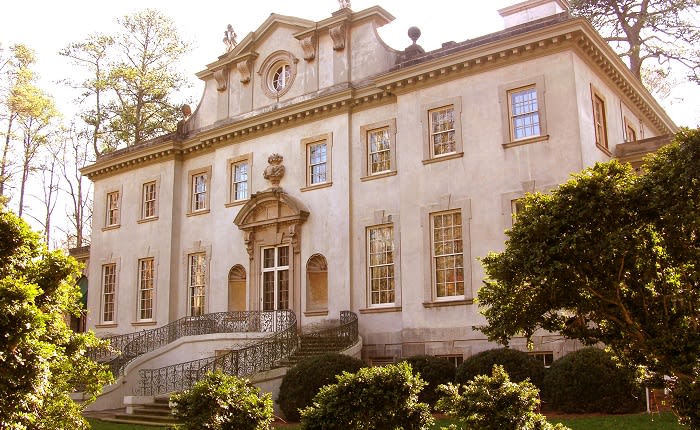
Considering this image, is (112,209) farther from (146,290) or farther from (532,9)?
(532,9)

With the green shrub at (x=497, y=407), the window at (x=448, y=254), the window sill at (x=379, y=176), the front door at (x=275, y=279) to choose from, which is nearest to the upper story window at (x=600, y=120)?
the window at (x=448, y=254)

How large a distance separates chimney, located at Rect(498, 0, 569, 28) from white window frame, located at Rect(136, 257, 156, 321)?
1739 cm

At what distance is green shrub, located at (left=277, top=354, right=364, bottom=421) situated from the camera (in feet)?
53.2

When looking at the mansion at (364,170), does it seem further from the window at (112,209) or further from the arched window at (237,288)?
the window at (112,209)

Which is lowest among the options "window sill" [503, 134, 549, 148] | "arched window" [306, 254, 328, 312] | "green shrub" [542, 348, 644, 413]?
"green shrub" [542, 348, 644, 413]

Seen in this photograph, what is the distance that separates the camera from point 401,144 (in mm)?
21250

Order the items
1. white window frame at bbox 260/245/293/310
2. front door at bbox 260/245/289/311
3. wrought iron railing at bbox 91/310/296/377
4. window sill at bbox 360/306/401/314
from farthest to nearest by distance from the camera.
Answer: front door at bbox 260/245/289/311
white window frame at bbox 260/245/293/310
wrought iron railing at bbox 91/310/296/377
window sill at bbox 360/306/401/314

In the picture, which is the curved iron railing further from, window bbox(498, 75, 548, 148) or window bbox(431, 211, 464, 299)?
window bbox(498, 75, 548, 148)

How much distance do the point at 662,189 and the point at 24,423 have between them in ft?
27.5

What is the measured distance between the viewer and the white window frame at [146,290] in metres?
28.1

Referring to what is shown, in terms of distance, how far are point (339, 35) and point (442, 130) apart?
19.3 ft

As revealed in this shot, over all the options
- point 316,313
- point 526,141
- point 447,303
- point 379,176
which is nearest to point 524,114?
point 526,141

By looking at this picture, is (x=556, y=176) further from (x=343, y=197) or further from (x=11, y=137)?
(x=11, y=137)

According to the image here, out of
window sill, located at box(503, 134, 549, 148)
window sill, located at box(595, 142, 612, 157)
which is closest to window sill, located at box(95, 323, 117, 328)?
window sill, located at box(503, 134, 549, 148)
